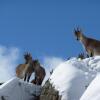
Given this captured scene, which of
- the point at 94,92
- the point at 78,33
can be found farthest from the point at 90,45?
the point at 94,92

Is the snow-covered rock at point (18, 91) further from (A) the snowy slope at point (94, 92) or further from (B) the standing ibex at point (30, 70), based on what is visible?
(A) the snowy slope at point (94, 92)

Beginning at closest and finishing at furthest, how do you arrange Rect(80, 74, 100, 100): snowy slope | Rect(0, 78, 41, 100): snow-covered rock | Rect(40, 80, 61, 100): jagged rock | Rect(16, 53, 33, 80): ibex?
Rect(80, 74, 100, 100): snowy slope < Rect(40, 80, 61, 100): jagged rock < Rect(0, 78, 41, 100): snow-covered rock < Rect(16, 53, 33, 80): ibex

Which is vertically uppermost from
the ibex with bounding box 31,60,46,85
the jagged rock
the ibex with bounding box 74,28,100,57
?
the ibex with bounding box 74,28,100,57

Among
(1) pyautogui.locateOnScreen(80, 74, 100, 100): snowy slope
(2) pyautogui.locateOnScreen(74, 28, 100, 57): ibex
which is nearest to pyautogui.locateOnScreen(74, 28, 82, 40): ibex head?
(2) pyautogui.locateOnScreen(74, 28, 100, 57): ibex

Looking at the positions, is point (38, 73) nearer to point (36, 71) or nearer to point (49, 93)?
point (36, 71)

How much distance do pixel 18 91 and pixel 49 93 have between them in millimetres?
2113

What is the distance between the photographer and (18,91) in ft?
58.6

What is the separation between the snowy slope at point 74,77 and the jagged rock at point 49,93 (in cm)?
18

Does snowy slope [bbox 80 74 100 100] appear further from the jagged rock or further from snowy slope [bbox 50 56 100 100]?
the jagged rock

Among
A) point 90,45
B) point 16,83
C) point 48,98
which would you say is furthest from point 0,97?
point 90,45

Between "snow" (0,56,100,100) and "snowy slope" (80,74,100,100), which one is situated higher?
"snow" (0,56,100,100)

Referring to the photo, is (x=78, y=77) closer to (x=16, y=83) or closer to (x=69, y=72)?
(x=69, y=72)

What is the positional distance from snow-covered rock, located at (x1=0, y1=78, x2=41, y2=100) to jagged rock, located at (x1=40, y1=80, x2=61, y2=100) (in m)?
0.77

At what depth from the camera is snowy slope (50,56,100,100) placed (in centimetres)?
1476
